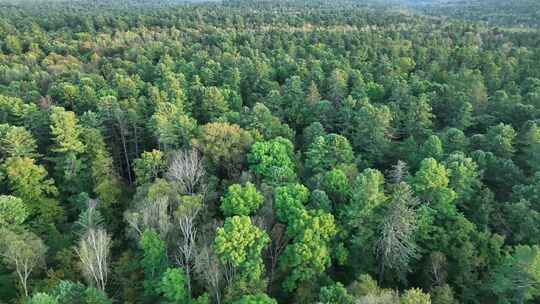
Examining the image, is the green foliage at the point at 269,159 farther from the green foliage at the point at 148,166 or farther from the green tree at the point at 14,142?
the green tree at the point at 14,142

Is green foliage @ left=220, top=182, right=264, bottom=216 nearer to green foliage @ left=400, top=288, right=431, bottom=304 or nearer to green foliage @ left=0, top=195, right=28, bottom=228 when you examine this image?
green foliage @ left=400, top=288, right=431, bottom=304

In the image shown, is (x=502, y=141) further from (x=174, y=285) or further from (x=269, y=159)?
(x=174, y=285)

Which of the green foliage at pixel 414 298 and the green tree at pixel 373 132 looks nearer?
the green foliage at pixel 414 298

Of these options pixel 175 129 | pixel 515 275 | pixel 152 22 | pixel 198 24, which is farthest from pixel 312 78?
pixel 152 22

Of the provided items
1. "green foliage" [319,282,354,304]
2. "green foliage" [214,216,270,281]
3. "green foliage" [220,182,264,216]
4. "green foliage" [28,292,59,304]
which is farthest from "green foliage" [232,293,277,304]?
"green foliage" [28,292,59,304]

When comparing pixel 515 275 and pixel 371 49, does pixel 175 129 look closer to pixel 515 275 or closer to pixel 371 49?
A: pixel 515 275

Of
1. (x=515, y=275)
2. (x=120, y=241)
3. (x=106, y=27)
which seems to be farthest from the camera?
(x=106, y=27)

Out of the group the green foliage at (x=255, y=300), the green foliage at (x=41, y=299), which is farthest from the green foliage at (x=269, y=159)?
the green foliage at (x=41, y=299)

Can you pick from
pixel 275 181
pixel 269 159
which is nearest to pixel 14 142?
pixel 269 159
